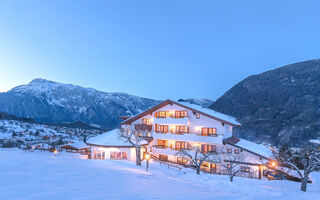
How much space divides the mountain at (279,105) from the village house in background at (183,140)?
41577 millimetres

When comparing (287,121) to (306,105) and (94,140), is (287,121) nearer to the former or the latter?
(306,105)

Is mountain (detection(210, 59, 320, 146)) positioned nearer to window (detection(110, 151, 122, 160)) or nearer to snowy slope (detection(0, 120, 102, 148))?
window (detection(110, 151, 122, 160))

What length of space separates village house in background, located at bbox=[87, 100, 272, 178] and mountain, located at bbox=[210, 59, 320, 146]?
136 feet

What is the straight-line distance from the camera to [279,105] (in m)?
94.8

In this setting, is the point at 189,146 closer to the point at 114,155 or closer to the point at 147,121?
the point at 147,121

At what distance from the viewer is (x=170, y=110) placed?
34750 mm

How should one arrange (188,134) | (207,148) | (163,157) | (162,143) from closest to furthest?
(207,148), (188,134), (163,157), (162,143)

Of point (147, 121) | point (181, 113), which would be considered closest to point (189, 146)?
point (181, 113)

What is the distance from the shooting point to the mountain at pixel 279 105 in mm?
70312

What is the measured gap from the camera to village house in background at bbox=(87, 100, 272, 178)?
27663 mm

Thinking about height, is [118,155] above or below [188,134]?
below

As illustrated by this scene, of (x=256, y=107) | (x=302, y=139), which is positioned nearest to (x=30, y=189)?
(x=302, y=139)

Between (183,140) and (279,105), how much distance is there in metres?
86.0

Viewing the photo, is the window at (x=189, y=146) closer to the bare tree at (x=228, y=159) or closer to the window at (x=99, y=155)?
the bare tree at (x=228, y=159)
